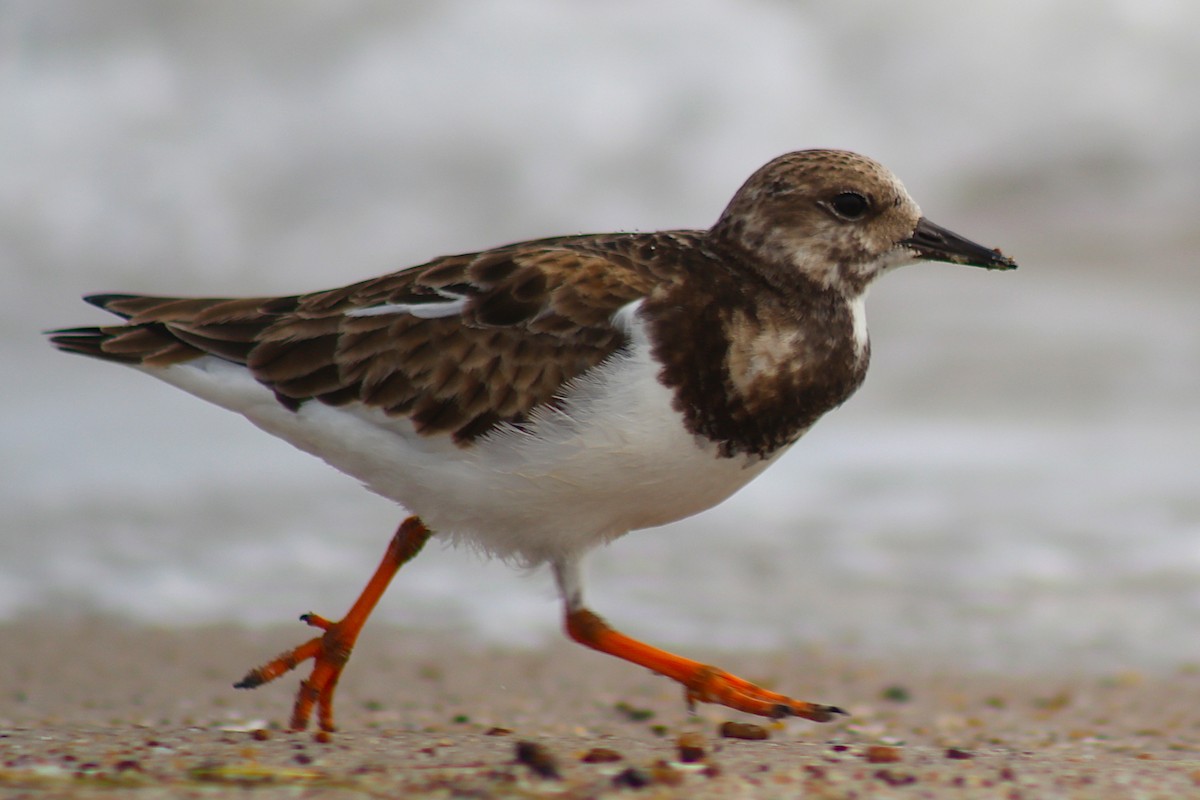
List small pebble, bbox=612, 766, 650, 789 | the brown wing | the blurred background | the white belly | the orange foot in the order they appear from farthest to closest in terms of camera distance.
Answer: the blurred background < the orange foot < the brown wing < the white belly < small pebble, bbox=612, 766, 650, 789

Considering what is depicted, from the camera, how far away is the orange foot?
11.6ft

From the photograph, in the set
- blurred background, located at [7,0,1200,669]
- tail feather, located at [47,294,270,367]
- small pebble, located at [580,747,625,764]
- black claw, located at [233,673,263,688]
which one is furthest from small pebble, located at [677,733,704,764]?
tail feather, located at [47,294,270,367]

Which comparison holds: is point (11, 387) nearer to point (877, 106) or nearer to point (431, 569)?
point (431, 569)

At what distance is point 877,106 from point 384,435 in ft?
28.9

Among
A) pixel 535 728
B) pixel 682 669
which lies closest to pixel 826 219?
pixel 682 669

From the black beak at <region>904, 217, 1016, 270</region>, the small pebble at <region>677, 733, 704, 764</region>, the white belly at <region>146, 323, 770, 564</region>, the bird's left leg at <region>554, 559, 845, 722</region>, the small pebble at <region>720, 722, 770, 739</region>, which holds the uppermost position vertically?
the black beak at <region>904, 217, 1016, 270</region>

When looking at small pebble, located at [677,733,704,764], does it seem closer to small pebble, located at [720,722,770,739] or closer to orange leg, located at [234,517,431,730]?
small pebble, located at [720,722,770,739]

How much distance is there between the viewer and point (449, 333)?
3590 millimetres

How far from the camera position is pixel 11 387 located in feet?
25.7

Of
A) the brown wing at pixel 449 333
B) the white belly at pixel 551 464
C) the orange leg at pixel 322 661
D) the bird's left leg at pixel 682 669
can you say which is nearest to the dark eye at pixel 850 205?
the brown wing at pixel 449 333

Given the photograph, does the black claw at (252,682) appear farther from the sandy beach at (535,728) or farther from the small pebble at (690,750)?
the small pebble at (690,750)

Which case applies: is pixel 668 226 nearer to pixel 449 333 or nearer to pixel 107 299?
pixel 107 299

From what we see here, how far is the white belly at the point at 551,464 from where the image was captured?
330 centimetres

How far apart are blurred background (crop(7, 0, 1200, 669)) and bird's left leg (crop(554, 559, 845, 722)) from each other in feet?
0.82
